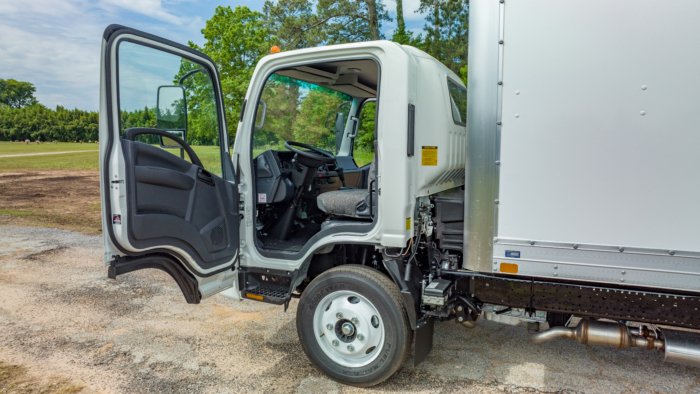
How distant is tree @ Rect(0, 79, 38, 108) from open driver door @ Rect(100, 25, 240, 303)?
251 feet

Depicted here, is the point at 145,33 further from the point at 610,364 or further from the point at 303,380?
the point at 610,364

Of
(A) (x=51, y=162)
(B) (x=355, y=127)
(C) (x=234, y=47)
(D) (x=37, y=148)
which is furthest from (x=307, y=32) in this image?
(D) (x=37, y=148)

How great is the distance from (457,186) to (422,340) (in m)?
1.32

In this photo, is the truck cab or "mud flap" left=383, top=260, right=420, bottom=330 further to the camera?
"mud flap" left=383, top=260, right=420, bottom=330

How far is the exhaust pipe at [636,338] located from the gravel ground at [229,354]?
49cm

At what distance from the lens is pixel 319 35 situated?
1468 cm

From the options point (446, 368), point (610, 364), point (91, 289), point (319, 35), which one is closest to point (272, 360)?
point (446, 368)

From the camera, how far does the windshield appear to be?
3.59m

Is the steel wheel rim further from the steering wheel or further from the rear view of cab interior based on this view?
the steering wheel

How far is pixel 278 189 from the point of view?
147 inches

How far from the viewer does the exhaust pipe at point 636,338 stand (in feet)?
8.11

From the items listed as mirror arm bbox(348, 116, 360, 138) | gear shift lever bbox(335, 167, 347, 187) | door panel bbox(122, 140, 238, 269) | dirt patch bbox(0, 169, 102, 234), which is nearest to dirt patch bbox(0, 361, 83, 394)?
door panel bbox(122, 140, 238, 269)

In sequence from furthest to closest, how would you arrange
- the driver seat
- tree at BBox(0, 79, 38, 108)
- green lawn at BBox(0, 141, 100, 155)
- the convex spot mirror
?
tree at BBox(0, 79, 38, 108) < green lawn at BBox(0, 141, 100, 155) < the convex spot mirror < the driver seat

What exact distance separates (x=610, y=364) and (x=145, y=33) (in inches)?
156
